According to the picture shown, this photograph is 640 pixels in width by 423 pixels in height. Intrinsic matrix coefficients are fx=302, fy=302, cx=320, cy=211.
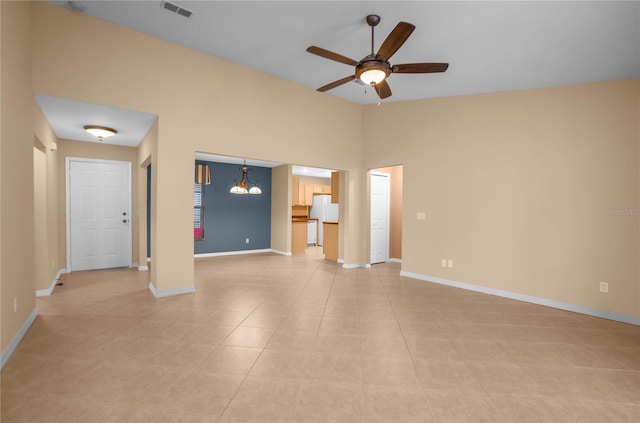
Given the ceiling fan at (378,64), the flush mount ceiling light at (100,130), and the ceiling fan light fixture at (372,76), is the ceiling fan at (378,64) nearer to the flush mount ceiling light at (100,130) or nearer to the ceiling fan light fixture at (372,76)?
the ceiling fan light fixture at (372,76)

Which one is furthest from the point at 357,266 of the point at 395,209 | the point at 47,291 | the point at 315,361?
the point at 47,291

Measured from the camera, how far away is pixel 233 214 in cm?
845

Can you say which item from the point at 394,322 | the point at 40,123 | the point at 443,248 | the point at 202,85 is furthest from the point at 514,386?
the point at 40,123

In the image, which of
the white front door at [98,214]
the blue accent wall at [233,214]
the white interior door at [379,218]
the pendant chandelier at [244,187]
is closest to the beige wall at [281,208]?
the blue accent wall at [233,214]

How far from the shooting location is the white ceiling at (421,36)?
9.98ft

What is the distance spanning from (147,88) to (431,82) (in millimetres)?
4092

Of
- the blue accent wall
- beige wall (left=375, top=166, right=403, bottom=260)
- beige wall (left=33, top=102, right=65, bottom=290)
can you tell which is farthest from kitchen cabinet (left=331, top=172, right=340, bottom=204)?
beige wall (left=33, top=102, right=65, bottom=290)

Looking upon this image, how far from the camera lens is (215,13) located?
11.0ft

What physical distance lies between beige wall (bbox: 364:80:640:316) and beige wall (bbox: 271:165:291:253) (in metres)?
3.52

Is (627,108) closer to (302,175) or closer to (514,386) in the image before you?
(514,386)

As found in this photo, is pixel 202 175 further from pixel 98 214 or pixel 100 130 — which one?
pixel 100 130

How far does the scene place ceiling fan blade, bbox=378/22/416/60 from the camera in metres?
2.57

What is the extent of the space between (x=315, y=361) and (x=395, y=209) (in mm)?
5405

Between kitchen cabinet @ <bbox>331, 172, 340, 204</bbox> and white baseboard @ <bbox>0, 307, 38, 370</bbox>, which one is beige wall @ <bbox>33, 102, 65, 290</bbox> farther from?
kitchen cabinet @ <bbox>331, 172, 340, 204</bbox>
